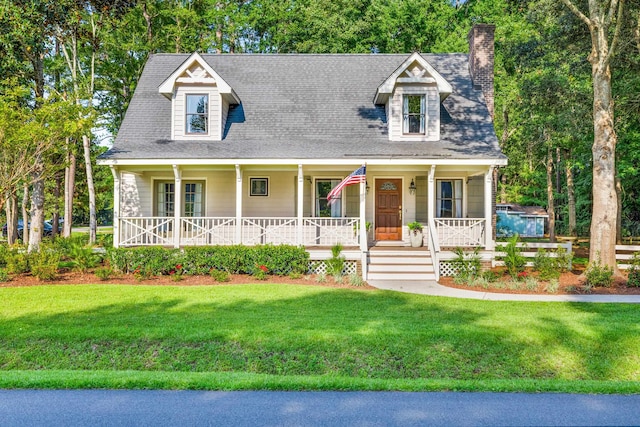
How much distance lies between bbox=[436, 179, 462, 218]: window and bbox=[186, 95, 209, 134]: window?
8798mm

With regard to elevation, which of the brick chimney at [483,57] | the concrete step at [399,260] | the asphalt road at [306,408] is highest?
the brick chimney at [483,57]

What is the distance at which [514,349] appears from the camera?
6.59 m

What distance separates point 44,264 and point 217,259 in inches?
189

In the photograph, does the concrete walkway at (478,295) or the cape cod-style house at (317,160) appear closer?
the concrete walkway at (478,295)

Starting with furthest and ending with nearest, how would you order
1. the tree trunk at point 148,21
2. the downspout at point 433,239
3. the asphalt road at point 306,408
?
1. the tree trunk at point 148,21
2. the downspout at point 433,239
3. the asphalt road at point 306,408

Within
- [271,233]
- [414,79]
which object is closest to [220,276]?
[271,233]

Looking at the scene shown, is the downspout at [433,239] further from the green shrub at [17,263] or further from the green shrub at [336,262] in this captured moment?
the green shrub at [17,263]

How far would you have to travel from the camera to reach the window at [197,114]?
1552 cm

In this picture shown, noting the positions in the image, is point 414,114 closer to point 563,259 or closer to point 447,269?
point 447,269

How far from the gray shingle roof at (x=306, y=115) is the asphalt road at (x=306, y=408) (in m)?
9.64

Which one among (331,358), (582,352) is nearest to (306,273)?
(331,358)

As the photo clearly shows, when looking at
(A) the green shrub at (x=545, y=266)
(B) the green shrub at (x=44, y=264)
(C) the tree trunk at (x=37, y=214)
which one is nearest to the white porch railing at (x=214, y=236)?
(B) the green shrub at (x=44, y=264)

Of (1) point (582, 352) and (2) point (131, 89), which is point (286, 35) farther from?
(1) point (582, 352)

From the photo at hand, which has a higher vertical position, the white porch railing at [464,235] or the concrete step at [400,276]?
the white porch railing at [464,235]
